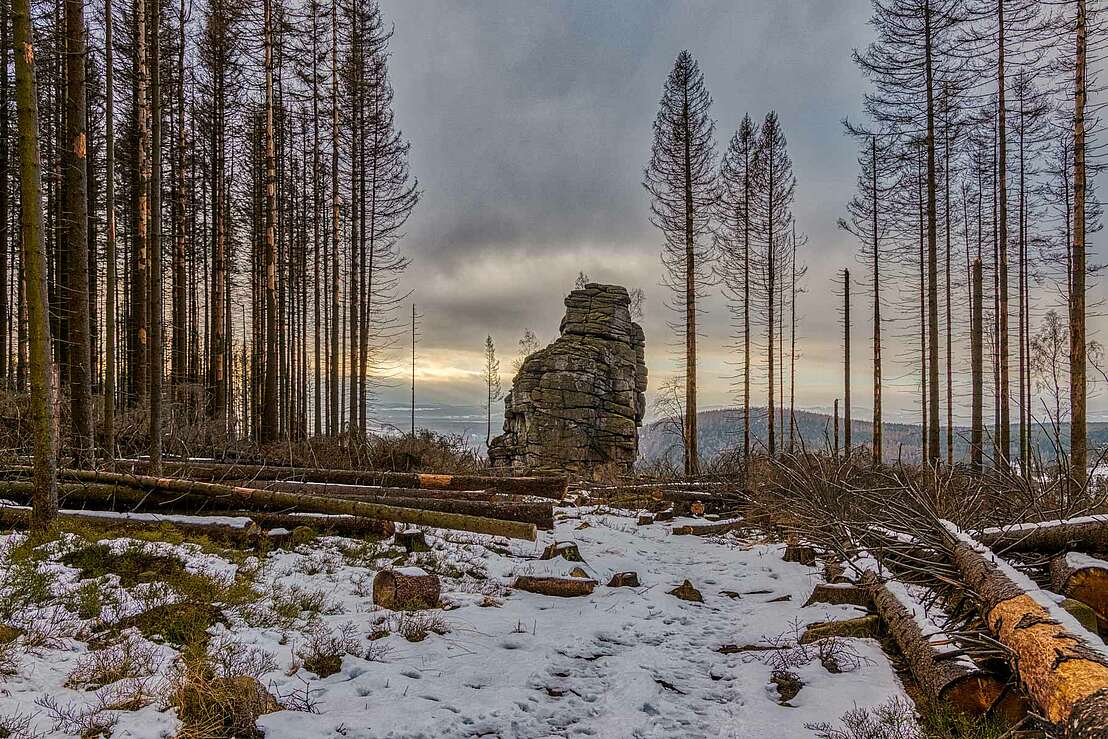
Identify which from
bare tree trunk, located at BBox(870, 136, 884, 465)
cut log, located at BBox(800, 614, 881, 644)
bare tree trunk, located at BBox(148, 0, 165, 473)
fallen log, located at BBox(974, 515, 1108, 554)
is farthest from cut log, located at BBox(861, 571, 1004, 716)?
bare tree trunk, located at BBox(870, 136, 884, 465)

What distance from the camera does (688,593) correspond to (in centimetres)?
647

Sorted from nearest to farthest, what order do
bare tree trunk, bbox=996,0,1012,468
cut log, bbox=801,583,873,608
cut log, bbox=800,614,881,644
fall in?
cut log, bbox=800,614,881,644
cut log, bbox=801,583,873,608
bare tree trunk, bbox=996,0,1012,468

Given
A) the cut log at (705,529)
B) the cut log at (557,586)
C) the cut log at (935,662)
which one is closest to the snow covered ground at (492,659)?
the cut log at (557,586)

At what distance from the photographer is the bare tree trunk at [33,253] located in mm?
5312

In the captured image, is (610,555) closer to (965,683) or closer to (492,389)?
(965,683)

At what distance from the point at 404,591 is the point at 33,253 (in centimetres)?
490

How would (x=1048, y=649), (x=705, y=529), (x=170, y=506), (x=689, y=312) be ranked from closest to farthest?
(x=1048, y=649) → (x=170, y=506) → (x=705, y=529) → (x=689, y=312)

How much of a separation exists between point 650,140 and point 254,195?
52.7ft

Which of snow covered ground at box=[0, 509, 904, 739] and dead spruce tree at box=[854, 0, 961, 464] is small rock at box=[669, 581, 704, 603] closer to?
snow covered ground at box=[0, 509, 904, 739]

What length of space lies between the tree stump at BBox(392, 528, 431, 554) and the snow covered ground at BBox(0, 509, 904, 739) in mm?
407

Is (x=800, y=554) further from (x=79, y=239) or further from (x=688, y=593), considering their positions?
(x=79, y=239)

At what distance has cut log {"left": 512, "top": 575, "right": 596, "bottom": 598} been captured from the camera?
21.0ft


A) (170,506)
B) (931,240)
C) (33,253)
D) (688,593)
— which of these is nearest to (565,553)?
(688,593)

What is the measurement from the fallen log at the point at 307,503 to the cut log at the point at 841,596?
3.32 metres
